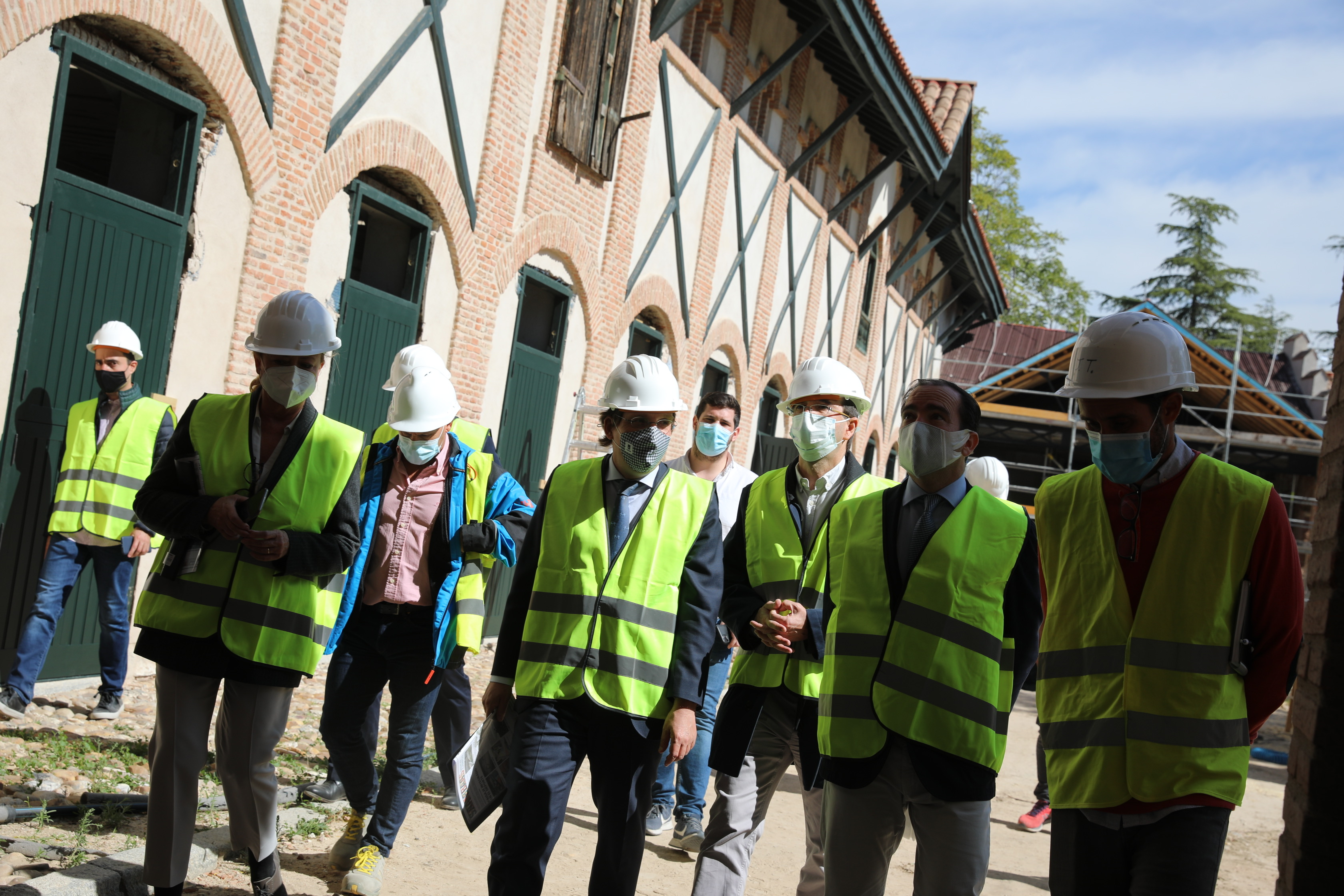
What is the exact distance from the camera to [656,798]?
602 centimetres

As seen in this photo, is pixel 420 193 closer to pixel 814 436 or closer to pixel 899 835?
pixel 814 436

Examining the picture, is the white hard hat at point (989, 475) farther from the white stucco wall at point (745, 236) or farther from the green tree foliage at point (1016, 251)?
the green tree foliage at point (1016, 251)

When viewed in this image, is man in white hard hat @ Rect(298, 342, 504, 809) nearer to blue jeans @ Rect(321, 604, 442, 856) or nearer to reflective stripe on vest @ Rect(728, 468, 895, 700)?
blue jeans @ Rect(321, 604, 442, 856)

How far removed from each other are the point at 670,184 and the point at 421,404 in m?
9.32

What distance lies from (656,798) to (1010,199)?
42.2 m

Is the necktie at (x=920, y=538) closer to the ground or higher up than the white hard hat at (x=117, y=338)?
closer to the ground

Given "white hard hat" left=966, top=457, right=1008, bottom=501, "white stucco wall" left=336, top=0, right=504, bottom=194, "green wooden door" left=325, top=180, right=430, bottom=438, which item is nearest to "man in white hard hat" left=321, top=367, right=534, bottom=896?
"white hard hat" left=966, top=457, right=1008, bottom=501

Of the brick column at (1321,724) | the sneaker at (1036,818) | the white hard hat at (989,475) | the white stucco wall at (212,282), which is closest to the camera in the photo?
the brick column at (1321,724)

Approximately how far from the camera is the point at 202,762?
378 cm

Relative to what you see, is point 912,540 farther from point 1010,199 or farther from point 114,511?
point 1010,199

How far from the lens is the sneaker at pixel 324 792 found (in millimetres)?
5438

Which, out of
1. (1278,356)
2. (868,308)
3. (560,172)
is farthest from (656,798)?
(1278,356)

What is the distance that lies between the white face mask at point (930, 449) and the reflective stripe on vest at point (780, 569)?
425mm

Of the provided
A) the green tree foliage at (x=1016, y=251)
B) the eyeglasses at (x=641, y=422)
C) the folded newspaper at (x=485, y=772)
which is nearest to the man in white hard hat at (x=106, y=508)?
the folded newspaper at (x=485, y=772)
